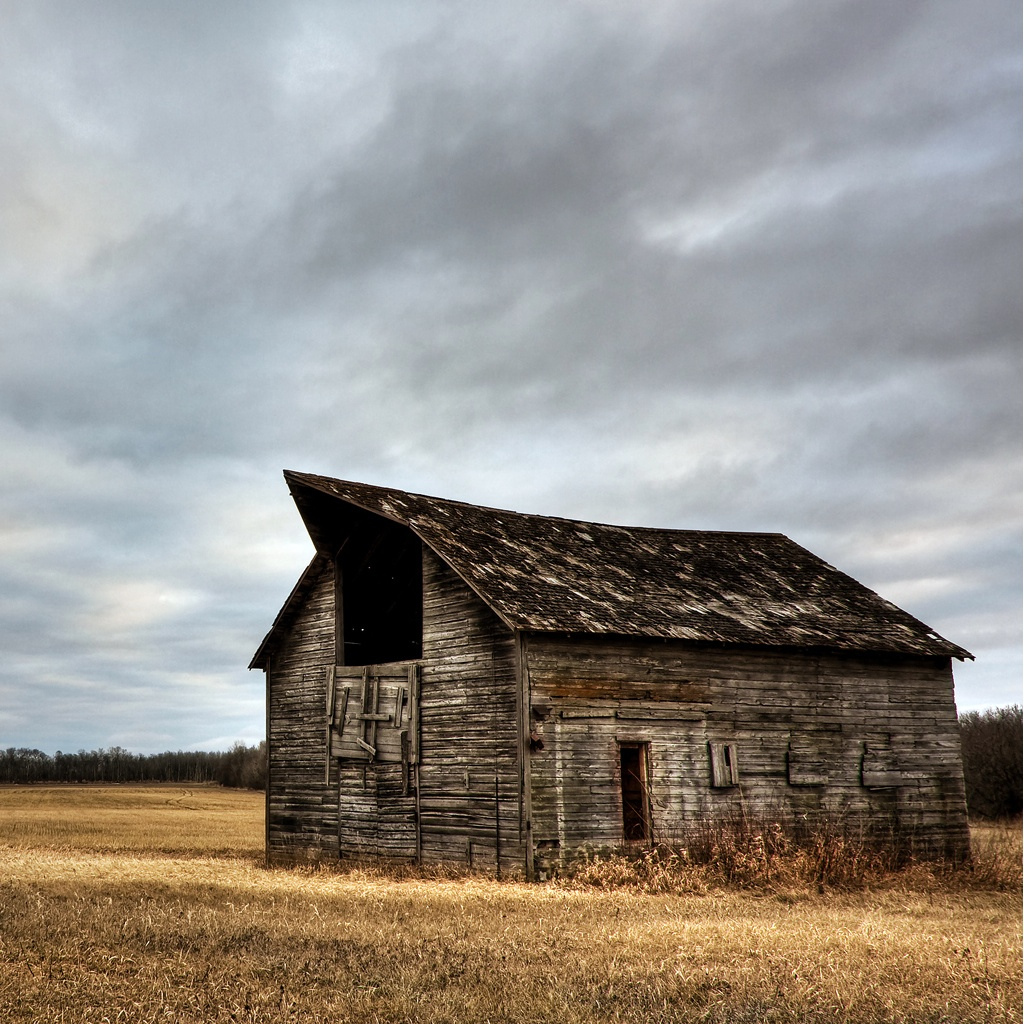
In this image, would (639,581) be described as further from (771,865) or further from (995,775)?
(995,775)

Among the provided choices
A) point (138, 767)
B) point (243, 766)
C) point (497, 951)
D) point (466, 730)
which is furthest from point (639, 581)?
point (138, 767)

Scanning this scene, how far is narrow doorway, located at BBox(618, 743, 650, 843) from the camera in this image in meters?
19.3

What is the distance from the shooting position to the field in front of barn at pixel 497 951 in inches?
311

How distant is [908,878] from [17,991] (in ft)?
52.6

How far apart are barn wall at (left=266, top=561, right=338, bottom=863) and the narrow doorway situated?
242 inches

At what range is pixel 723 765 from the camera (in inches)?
803

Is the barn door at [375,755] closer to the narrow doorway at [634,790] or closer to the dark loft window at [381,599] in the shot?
the dark loft window at [381,599]

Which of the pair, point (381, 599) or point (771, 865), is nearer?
point (771, 865)

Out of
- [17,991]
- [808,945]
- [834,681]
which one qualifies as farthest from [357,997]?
[834,681]

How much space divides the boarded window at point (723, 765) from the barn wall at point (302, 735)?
24.8ft

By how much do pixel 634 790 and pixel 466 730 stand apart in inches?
126

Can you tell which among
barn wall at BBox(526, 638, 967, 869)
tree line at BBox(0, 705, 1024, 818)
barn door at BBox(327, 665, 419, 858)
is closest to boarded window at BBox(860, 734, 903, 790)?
barn wall at BBox(526, 638, 967, 869)

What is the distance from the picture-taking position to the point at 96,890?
1540 centimetres

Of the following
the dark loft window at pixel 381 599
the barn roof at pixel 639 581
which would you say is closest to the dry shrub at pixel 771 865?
the barn roof at pixel 639 581
